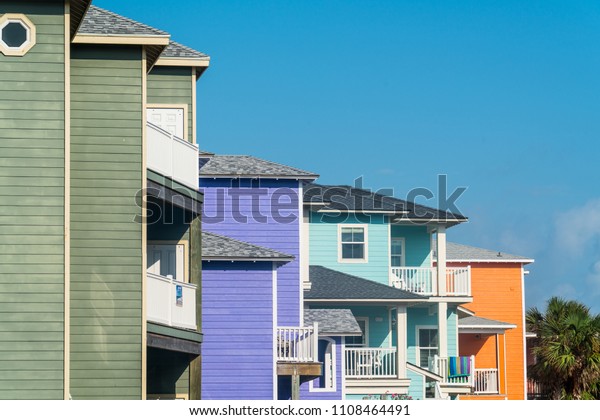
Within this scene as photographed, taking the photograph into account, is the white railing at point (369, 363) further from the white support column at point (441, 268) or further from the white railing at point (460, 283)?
the white railing at point (460, 283)

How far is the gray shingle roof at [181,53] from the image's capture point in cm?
3594

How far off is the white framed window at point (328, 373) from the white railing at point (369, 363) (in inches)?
141

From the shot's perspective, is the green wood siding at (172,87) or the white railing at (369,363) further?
the white railing at (369,363)

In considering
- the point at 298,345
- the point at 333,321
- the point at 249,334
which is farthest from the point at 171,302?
the point at 333,321

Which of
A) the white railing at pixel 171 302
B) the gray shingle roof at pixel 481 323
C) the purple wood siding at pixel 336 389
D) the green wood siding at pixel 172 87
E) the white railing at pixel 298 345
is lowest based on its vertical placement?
the purple wood siding at pixel 336 389

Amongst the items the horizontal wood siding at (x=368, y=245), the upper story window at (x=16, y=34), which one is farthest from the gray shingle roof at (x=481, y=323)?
the upper story window at (x=16, y=34)

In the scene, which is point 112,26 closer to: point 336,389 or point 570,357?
point 336,389

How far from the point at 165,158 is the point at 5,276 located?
6.25 metres

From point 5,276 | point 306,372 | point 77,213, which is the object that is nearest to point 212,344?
point 306,372

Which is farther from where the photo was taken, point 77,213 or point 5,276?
point 77,213

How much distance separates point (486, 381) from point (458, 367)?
507 cm

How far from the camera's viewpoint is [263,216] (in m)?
47.6
